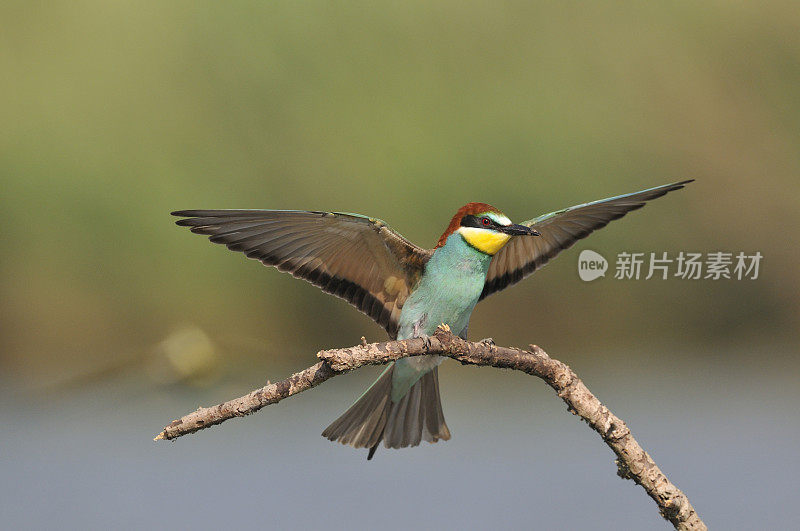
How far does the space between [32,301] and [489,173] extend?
1766mm

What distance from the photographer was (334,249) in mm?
1448

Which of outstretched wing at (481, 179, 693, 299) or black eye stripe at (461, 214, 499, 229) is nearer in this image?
black eye stripe at (461, 214, 499, 229)

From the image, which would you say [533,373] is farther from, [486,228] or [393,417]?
[393,417]

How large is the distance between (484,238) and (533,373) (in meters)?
0.36

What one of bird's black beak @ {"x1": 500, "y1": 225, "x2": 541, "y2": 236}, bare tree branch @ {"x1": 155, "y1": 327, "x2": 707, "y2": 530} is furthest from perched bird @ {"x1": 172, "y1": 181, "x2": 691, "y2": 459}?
bare tree branch @ {"x1": 155, "y1": 327, "x2": 707, "y2": 530}

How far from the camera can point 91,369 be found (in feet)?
10.6

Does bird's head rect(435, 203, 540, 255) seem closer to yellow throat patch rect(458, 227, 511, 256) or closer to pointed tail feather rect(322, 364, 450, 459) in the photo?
yellow throat patch rect(458, 227, 511, 256)

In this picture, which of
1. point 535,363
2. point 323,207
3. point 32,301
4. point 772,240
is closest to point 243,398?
point 535,363

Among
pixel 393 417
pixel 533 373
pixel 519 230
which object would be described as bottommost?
pixel 533 373

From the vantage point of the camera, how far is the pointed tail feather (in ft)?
5.11

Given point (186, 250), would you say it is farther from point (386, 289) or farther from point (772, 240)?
point (772, 240)

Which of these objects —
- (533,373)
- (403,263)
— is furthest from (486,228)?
(533,373)

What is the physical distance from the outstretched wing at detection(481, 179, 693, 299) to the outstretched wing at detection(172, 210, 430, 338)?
18 centimetres

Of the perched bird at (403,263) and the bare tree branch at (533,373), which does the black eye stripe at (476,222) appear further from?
the bare tree branch at (533,373)
